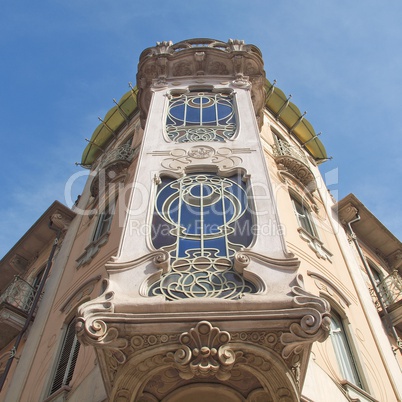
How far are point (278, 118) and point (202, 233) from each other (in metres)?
12.4

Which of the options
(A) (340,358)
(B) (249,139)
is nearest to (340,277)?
(A) (340,358)

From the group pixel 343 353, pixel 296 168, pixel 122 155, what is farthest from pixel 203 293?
pixel 122 155

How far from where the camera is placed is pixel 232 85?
1355cm

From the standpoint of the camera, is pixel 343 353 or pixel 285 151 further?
pixel 285 151

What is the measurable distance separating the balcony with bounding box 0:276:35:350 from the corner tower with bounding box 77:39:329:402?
4.87 metres

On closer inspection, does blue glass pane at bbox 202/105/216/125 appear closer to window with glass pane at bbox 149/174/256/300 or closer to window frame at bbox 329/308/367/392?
window with glass pane at bbox 149/174/256/300

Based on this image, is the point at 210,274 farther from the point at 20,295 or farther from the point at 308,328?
the point at 20,295

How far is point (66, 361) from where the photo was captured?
10.0 m

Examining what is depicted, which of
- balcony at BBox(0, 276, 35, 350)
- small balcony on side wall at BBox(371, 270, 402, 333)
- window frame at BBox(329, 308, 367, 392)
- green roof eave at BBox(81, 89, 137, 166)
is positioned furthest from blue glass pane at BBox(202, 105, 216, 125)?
green roof eave at BBox(81, 89, 137, 166)

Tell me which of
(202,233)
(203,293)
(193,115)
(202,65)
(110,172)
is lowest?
(203,293)

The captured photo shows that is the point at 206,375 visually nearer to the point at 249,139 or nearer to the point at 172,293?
the point at 172,293

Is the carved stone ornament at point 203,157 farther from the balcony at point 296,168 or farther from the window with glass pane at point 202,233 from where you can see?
the balcony at point 296,168

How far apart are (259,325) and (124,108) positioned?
15.2m

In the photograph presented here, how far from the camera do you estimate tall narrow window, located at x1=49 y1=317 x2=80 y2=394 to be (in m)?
9.58
